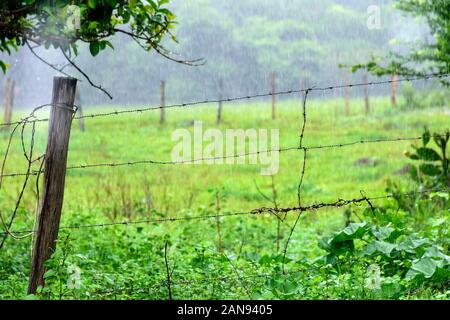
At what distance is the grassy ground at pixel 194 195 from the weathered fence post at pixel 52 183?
5.9 inches

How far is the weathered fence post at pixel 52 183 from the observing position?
5.14 m

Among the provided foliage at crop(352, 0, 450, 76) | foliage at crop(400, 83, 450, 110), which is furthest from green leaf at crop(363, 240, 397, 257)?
foliage at crop(400, 83, 450, 110)

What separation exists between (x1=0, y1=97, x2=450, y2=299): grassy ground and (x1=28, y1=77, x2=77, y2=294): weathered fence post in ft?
0.49

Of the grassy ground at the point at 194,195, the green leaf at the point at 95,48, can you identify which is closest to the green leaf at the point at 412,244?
the grassy ground at the point at 194,195

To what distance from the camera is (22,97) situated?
41875mm

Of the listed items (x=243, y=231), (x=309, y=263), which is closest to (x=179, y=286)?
(x=309, y=263)

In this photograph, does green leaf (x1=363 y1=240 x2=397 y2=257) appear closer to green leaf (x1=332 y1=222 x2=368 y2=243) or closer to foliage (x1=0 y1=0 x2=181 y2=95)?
green leaf (x1=332 y1=222 x2=368 y2=243)

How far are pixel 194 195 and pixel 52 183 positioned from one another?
9.10 m

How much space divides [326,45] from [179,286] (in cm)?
4600

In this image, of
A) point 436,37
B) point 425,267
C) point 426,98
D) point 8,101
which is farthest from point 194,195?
point 8,101

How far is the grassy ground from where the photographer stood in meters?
5.78

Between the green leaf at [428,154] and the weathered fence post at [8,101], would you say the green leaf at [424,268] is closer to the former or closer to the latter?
the green leaf at [428,154]

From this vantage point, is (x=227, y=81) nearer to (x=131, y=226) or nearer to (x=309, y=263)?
(x=131, y=226)

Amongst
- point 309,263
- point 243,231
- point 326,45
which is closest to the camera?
point 309,263
